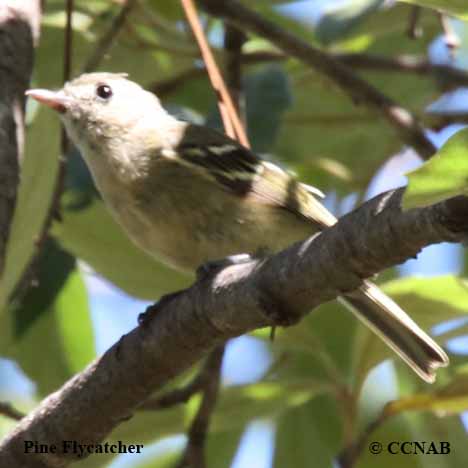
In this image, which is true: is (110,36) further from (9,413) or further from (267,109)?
(9,413)

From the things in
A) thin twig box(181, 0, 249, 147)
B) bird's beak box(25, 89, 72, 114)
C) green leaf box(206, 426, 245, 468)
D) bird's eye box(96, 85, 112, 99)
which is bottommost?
green leaf box(206, 426, 245, 468)

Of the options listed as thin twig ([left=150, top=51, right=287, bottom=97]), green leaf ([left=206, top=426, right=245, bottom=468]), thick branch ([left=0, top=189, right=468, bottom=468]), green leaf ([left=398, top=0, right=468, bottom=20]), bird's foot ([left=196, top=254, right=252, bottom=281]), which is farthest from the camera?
thin twig ([left=150, top=51, right=287, bottom=97])

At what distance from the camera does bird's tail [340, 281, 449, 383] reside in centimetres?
287

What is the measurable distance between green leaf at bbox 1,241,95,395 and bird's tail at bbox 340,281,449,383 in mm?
849

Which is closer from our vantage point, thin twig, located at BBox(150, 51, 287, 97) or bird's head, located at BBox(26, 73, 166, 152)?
bird's head, located at BBox(26, 73, 166, 152)

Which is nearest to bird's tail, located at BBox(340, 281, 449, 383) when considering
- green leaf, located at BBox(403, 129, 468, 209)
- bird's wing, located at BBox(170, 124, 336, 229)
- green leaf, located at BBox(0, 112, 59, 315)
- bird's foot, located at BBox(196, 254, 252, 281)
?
bird's wing, located at BBox(170, 124, 336, 229)

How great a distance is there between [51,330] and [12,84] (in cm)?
91

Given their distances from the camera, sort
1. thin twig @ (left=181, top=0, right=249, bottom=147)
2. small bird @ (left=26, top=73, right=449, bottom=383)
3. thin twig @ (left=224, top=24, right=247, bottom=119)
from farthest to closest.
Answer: thin twig @ (left=224, top=24, right=247, bottom=119) < small bird @ (left=26, top=73, right=449, bottom=383) < thin twig @ (left=181, top=0, right=249, bottom=147)

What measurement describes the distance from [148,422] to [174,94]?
1.30m

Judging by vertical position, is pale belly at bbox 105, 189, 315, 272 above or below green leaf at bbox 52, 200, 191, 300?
above

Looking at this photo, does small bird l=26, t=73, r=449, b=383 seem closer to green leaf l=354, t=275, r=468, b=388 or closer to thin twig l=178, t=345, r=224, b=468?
green leaf l=354, t=275, r=468, b=388

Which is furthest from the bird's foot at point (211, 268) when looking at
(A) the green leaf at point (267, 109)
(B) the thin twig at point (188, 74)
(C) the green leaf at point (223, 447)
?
(B) the thin twig at point (188, 74)

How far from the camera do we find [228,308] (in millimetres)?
2039

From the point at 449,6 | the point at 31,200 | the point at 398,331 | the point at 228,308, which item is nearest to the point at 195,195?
the point at 31,200
